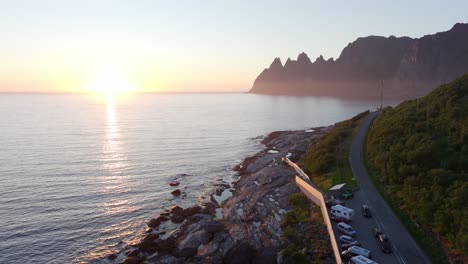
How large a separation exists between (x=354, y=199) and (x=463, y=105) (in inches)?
851

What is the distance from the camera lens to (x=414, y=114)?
5306 centimetres

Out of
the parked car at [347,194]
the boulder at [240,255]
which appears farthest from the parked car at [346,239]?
the parked car at [347,194]

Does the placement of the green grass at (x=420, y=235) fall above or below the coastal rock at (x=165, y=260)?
above

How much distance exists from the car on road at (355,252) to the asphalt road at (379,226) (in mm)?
681

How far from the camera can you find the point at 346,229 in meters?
31.0

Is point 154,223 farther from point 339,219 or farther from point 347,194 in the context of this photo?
point 347,194

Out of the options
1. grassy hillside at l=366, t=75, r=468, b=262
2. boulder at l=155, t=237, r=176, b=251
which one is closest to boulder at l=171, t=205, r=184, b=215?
A: boulder at l=155, t=237, r=176, b=251

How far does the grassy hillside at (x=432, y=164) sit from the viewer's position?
92.0 feet

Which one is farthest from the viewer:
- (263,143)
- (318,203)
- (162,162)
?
(263,143)

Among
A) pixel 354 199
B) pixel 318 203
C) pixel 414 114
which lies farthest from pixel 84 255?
pixel 414 114

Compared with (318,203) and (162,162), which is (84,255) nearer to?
(318,203)

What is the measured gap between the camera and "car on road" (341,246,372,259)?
26766mm

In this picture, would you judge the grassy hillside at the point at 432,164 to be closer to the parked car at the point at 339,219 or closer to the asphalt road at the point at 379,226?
the asphalt road at the point at 379,226

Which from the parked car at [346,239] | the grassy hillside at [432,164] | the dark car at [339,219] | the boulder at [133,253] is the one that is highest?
the grassy hillside at [432,164]
